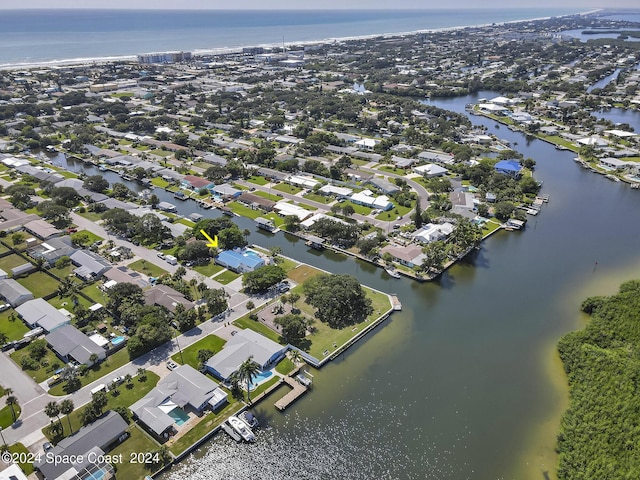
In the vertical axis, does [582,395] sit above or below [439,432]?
above

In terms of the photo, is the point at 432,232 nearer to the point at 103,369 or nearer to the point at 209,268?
the point at 209,268

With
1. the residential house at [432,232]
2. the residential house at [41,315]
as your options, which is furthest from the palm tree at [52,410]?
the residential house at [432,232]

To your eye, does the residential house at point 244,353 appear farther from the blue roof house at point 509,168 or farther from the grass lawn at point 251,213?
the blue roof house at point 509,168

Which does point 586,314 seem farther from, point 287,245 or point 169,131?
point 169,131

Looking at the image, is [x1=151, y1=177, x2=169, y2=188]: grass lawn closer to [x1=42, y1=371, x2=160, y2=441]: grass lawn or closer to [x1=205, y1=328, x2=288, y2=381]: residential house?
[x1=205, y1=328, x2=288, y2=381]: residential house

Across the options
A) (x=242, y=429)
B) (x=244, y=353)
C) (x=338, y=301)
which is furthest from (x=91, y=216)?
(x=242, y=429)

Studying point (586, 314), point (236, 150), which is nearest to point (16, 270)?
point (236, 150)
